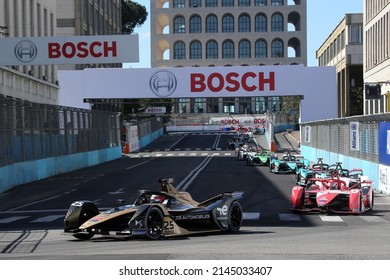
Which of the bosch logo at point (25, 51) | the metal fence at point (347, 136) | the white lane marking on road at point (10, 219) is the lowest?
the white lane marking on road at point (10, 219)

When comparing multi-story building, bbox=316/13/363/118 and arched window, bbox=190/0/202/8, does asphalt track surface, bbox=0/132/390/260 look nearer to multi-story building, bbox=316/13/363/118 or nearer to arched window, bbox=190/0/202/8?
multi-story building, bbox=316/13/363/118

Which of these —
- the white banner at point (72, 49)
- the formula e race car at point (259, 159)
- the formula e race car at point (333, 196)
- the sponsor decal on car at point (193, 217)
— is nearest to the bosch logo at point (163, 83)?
the formula e race car at point (259, 159)

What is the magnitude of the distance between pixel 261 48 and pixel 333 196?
14946 cm

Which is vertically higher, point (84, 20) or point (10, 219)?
point (84, 20)

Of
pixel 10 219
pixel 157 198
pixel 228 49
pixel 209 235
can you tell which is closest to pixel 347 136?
pixel 10 219

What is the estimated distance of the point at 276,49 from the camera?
167375 millimetres

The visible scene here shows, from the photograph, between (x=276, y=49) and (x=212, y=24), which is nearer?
(x=276, y=49)

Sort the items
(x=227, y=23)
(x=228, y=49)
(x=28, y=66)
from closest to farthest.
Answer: (x=28, y=66), (x=228, y=49), (x=227, y=23)

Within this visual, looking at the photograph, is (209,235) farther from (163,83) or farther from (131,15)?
(131,15)

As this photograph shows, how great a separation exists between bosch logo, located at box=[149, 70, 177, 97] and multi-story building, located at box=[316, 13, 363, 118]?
1706 inches

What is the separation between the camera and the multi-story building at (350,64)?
95.0 meters

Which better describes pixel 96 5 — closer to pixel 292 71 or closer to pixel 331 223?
pixel 292 71

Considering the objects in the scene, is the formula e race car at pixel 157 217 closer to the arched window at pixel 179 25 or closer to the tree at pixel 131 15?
the tree at pixel 131 15

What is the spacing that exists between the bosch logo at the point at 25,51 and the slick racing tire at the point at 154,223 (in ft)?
75.9
